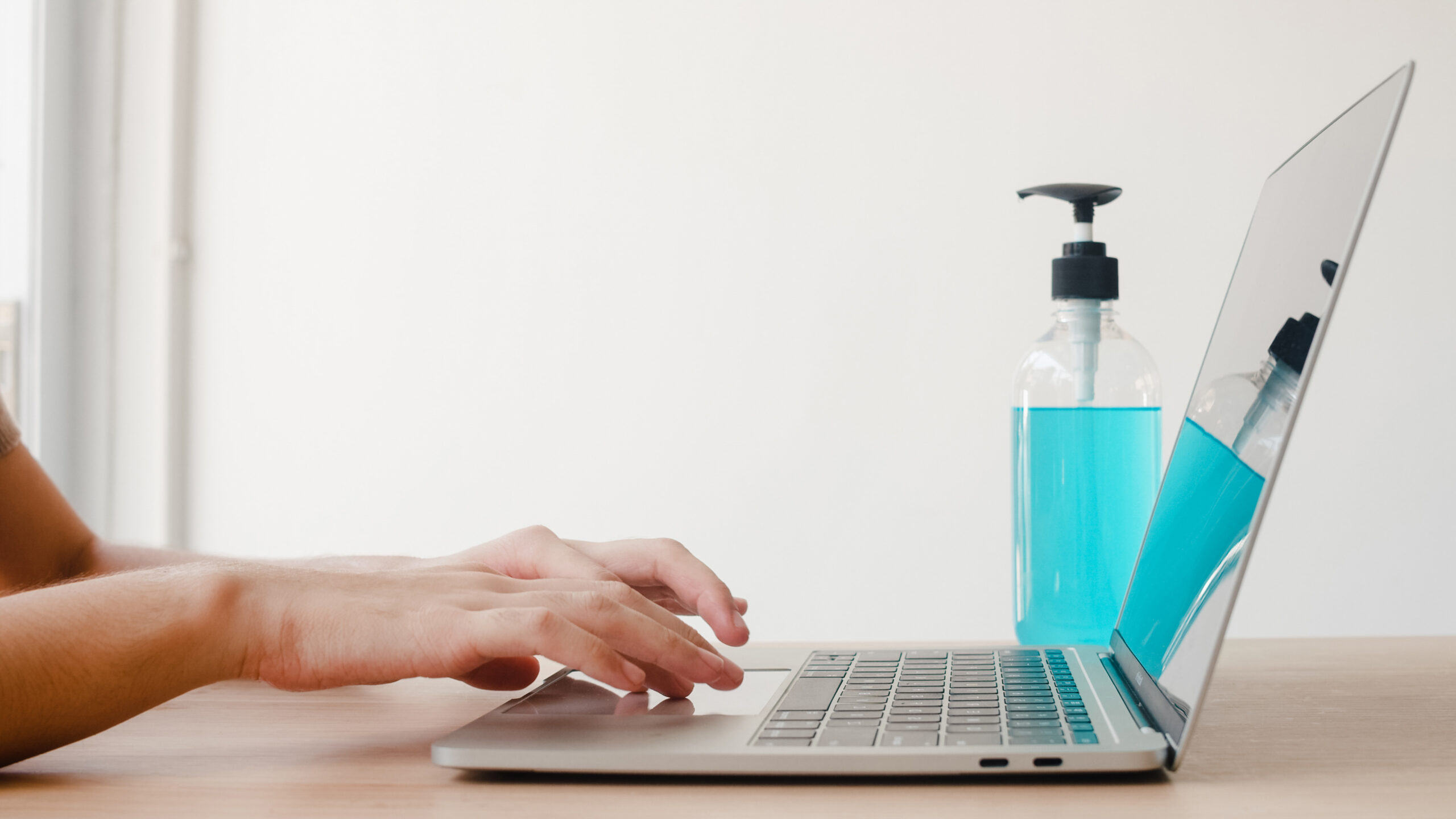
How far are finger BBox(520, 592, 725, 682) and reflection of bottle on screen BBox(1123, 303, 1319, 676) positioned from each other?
209 mm

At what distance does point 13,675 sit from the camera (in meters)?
0.41

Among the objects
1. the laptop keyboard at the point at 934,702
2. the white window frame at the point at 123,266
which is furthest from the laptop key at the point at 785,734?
the white window frame at the point at 123,266

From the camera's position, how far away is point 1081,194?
2.33 feet

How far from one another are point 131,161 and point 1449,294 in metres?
2.07

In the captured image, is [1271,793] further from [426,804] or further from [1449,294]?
[1449,294]

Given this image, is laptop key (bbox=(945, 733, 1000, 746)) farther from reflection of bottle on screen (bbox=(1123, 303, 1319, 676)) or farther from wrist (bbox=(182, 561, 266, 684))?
wrist (bbox=(182, 561, 266, 684))

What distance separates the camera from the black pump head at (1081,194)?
27.8 inches

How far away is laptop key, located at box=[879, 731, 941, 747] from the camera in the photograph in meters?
0.39

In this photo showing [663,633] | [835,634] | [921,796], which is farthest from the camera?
[835,634]

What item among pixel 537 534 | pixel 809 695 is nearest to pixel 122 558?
pixel 537 534

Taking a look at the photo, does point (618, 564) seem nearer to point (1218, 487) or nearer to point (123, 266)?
point (1218, 487)

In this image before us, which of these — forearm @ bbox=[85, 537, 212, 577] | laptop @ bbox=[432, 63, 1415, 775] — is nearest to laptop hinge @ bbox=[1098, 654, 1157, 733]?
laptop @ bbox=[432, 63, 1415, 775]

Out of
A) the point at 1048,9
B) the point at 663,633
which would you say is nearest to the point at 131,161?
the point at 1048,9

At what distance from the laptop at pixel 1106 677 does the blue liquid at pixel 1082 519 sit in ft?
0.24
